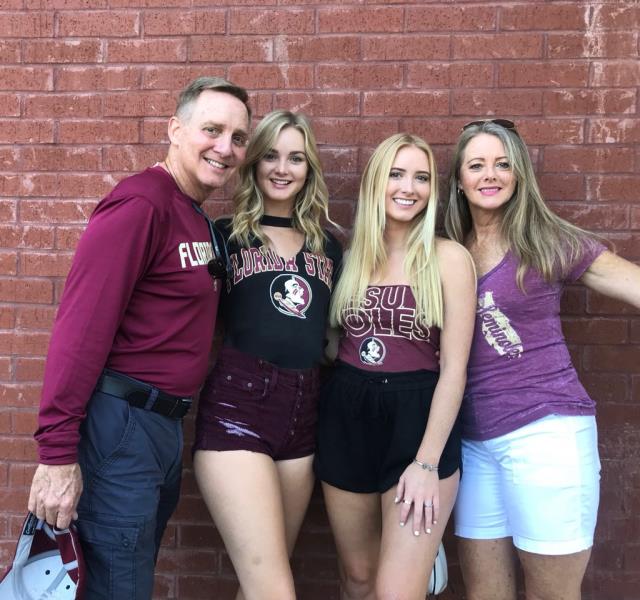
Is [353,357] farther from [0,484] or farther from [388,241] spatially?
[0,484]

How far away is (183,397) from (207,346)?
200mm

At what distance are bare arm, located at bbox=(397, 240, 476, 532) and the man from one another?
0.86 m

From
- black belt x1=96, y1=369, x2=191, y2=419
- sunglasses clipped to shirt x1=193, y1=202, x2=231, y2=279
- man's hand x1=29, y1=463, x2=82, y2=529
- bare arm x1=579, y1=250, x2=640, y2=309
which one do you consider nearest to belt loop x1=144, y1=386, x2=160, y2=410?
black belt x1=96, y1=369, x2=191, y2=419

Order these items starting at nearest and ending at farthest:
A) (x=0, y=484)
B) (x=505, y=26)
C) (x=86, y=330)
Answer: (x=86, y=330) → (x=505, y=26) → (x=0, y=484)

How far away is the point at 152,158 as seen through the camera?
3.10m

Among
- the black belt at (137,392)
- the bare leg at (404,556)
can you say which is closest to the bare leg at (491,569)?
the bare leg at (404,556)

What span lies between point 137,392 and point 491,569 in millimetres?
1576

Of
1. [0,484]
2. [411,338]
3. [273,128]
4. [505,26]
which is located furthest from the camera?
[0,484]

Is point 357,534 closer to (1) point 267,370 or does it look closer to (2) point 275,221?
(1) point 267,370

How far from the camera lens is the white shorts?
7.82ft

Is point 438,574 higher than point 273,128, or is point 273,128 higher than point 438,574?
point 273,128

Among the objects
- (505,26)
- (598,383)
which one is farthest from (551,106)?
(598,383)

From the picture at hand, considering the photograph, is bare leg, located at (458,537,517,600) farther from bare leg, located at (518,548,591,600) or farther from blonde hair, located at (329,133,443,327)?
blonde hair, located at (329,133,443,327)

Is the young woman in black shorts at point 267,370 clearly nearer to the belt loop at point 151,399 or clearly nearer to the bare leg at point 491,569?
the belt loop at point 151,399
